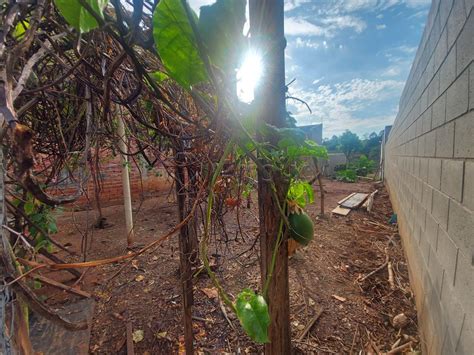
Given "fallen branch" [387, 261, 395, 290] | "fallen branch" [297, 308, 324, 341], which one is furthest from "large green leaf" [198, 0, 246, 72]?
"fallen branch" [387, 261, 395, 290]

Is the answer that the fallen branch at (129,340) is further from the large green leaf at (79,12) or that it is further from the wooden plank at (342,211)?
the wooden plank at (342,211)

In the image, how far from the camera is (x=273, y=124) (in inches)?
34.3

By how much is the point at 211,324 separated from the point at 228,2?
7.43 feet

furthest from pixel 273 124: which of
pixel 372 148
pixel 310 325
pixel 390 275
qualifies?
pixel 372 148

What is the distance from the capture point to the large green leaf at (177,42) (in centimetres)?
46

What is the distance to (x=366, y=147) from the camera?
731 inches

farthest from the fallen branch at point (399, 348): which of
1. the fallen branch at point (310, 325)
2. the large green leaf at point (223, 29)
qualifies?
the large green leaf at point (223, 29)

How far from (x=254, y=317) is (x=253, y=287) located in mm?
1886

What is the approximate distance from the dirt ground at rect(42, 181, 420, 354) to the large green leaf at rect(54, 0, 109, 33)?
1145 millimetres

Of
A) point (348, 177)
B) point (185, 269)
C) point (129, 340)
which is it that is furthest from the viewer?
point (348, 177)

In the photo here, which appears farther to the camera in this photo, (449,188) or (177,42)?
(449,188)

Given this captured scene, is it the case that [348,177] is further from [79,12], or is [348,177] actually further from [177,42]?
[79,12]

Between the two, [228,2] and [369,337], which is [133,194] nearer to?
[369,337]

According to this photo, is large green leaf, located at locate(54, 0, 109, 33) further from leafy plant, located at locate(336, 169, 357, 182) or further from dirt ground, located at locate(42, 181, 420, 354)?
leafy plant, located at locate(336, 169, 357, 182)
